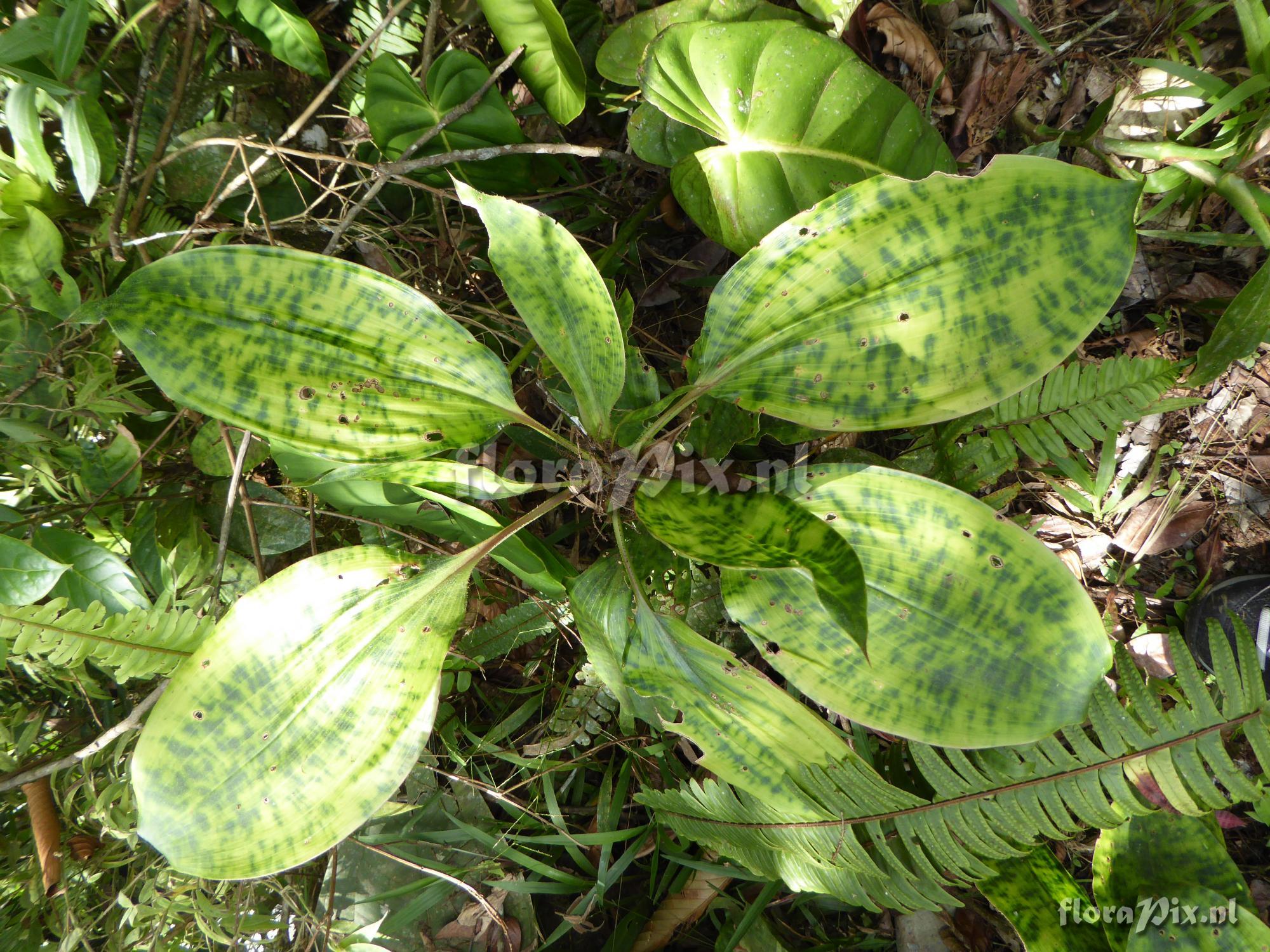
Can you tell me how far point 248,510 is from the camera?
1.16 metres

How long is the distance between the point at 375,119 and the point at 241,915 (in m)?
1.28

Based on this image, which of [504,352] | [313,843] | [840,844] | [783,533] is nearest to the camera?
[783,533]

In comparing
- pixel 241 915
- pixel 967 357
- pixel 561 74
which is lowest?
A: pixel 241 915

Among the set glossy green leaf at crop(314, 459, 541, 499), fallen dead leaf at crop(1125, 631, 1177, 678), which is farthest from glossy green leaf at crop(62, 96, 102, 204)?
fallen dead leaf at crop(1125, 631, 1177, 678)

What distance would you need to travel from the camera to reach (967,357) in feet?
2.86

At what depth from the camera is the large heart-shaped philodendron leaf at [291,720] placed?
867mm

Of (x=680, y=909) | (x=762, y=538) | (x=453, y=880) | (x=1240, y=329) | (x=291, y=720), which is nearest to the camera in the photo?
(x=762, y=538)

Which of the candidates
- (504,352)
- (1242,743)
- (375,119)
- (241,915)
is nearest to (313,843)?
(241,915)

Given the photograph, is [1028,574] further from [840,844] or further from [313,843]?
[313,843]

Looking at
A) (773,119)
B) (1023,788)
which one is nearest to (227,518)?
(773,119)

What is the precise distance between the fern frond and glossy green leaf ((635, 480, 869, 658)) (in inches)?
25.4

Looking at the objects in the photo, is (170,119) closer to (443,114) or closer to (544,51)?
(443,114)

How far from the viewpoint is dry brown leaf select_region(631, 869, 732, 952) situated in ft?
4.38

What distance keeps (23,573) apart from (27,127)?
61 cm
